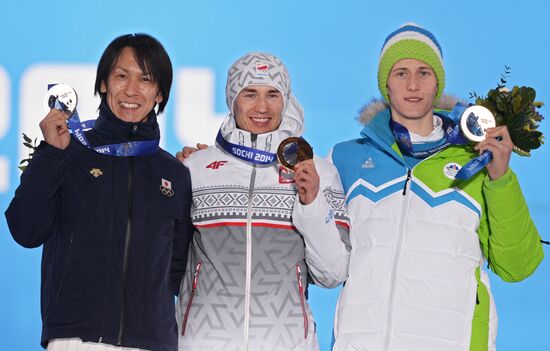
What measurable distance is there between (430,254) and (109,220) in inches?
35.7

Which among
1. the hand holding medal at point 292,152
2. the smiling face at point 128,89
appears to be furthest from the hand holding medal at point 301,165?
the smiling face at point 128,89

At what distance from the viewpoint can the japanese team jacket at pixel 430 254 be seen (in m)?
3.09

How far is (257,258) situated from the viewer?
10.2ft

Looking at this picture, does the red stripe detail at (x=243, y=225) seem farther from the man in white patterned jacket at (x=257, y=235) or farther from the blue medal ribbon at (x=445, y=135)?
the blue medal ribbon at (x=445, y=135)

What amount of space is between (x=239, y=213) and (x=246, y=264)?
0.15 metres

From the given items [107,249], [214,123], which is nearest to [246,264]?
[107,249]

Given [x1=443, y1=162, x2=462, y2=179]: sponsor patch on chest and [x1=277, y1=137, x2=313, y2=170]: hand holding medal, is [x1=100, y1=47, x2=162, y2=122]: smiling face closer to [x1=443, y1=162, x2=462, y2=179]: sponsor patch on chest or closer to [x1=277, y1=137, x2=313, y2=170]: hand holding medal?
[x1=277, y1=137, x2=313, y2=170]: hand holding medal

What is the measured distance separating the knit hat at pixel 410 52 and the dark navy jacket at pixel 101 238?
0.77m

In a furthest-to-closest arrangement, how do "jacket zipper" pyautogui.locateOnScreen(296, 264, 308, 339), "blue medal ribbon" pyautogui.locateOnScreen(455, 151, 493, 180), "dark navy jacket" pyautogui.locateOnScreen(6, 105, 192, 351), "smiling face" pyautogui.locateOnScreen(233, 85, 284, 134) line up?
"smiling face" pyautogui.locateOnScreen(233, 85, 284, 134) < "jacket zipper" pyautogui.locateOnScreen(296, 264, 308, 339) < "blue medal ribbon" pyautogui.locateOnScreen(455, 151, 493, 180) < "dark navy jacket" pyautogui.locateOnScreen(6, 105, 192, 351)

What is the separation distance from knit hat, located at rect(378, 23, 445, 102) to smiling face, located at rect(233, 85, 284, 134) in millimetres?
334

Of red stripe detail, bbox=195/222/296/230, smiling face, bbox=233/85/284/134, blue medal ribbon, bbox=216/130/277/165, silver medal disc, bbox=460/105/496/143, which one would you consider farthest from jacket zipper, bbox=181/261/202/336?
silver medal disc, bbox=460/105/496/143

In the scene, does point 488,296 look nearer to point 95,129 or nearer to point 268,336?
point 268,336

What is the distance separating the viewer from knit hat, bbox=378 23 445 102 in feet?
10.9

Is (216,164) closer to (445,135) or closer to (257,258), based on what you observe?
(257,258)
